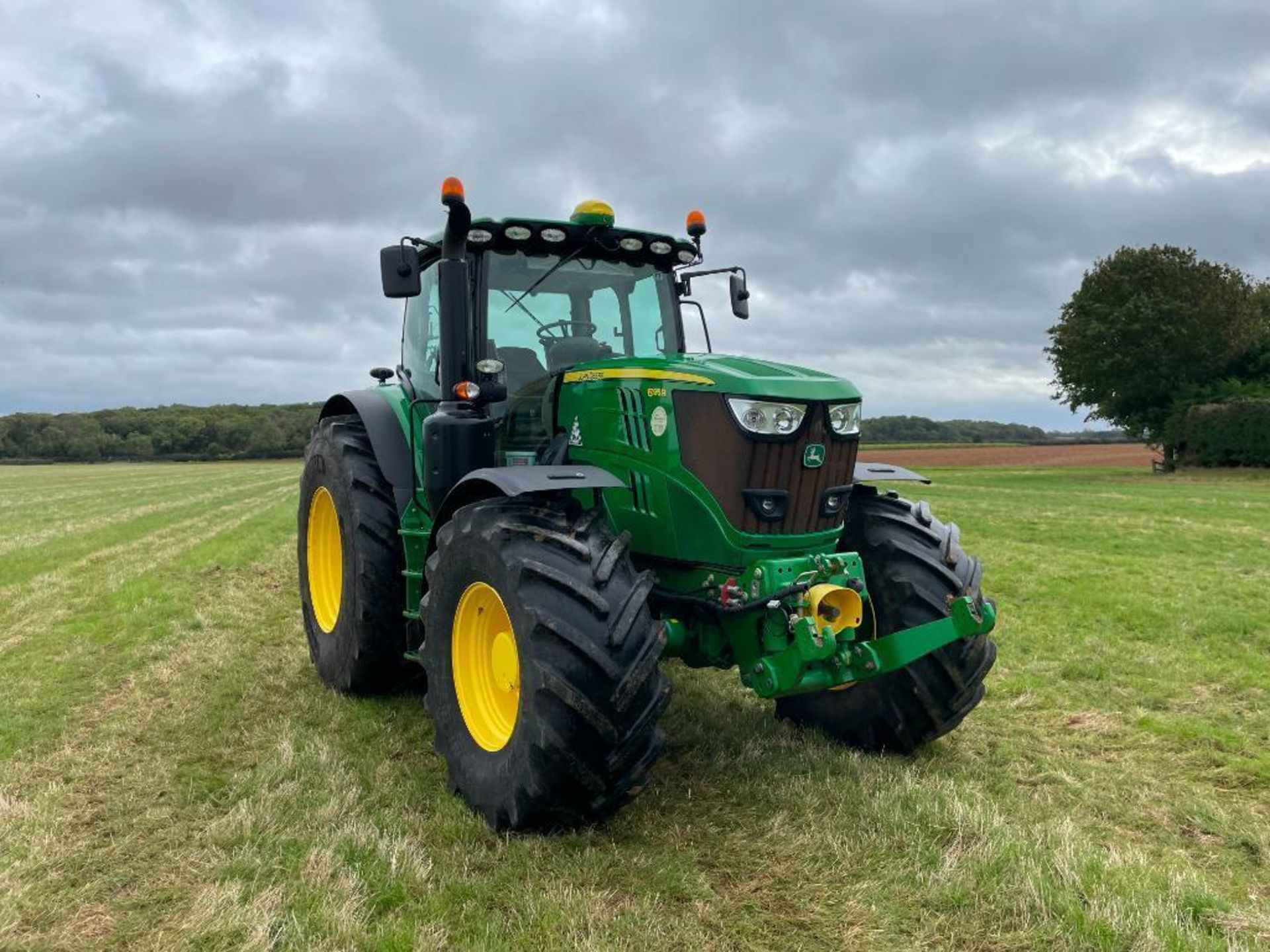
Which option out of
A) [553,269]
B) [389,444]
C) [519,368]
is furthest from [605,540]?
[389,444]

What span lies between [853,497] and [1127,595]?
558 centimetres

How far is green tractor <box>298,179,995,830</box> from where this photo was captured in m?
3.62

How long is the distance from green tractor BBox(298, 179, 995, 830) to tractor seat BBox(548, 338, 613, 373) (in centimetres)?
2

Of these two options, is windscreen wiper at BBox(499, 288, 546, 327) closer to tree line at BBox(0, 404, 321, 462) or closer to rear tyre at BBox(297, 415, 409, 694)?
rear tyre at BBox(297, 415, 409, 694)

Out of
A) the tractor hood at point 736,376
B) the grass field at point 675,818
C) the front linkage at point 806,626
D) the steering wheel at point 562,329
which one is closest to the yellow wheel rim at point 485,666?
the grass field at point 675,818

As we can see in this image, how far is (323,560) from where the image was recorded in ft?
22.2

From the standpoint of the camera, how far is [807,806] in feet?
13.1

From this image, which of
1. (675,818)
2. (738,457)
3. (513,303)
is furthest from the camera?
(513,303)

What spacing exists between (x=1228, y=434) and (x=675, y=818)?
34.4 m

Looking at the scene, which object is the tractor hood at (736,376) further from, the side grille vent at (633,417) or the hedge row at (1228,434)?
the hedge row at (1228,434)

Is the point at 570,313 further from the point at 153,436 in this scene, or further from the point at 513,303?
the point at 153,436

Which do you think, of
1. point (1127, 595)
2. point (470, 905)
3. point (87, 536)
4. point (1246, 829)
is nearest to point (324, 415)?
point (470, 905)

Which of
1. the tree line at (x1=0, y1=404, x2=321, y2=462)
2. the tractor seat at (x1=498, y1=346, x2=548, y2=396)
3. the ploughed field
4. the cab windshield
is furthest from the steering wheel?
the tree line at (x1=0, y1=404, x2=321, y2=462)

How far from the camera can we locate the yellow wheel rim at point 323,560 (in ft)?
21.7
